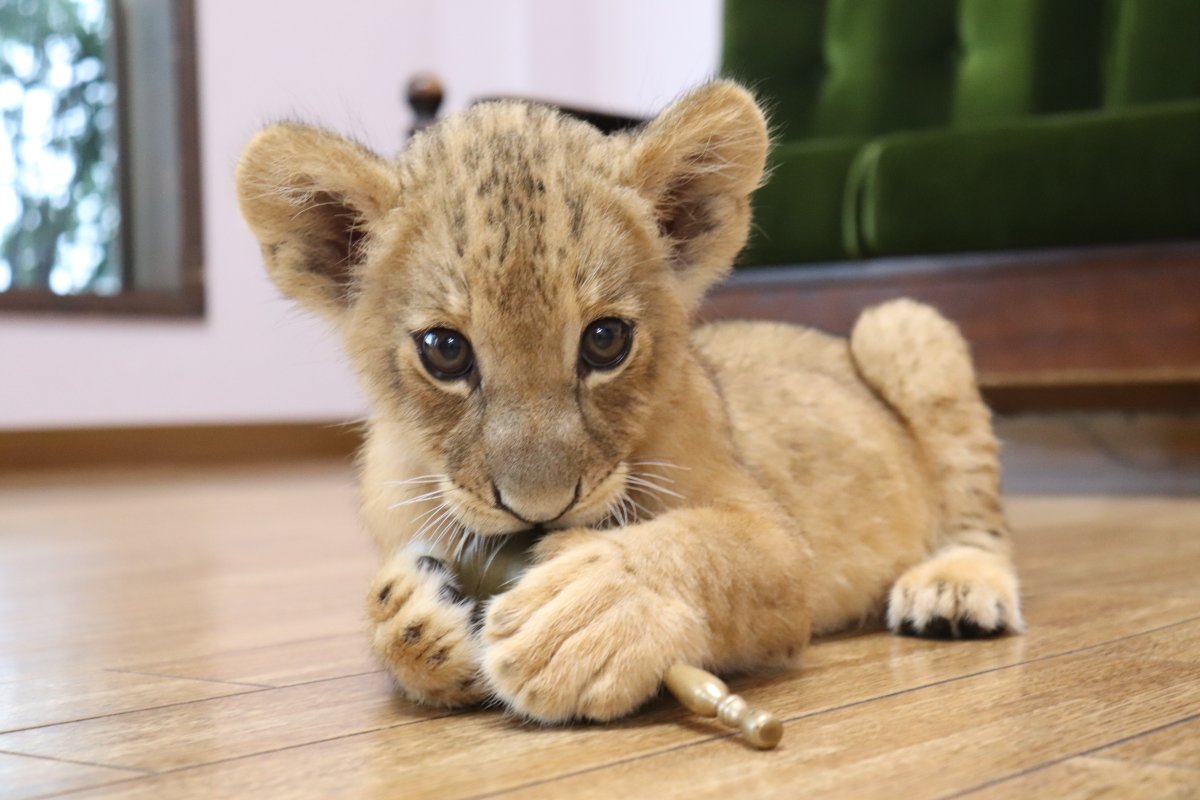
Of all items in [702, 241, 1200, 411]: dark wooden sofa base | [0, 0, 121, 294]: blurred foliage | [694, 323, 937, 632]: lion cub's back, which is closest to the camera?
[694, 323, 937, 632]: lion cub's back

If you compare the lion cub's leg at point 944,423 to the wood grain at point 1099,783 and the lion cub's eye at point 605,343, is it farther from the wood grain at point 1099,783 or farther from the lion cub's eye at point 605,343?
the wood grain at point 1099,783

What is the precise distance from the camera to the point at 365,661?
1.96 meters

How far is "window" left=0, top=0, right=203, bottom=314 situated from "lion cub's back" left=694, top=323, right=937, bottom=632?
480 cm

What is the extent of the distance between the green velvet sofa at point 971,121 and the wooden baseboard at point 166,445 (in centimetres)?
248

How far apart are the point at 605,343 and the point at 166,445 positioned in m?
5.80

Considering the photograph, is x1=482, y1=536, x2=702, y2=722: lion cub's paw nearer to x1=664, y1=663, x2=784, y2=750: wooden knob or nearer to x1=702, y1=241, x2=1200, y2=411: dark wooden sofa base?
x1=664, y1=663, x2=784, y2=750: wooden knob

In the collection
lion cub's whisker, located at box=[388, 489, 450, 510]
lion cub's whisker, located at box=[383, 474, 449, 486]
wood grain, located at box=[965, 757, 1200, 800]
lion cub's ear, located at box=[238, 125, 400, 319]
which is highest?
lion cub's ear, located at box=[238, 125, 400, 319]

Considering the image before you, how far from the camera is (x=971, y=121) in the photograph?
5754mm

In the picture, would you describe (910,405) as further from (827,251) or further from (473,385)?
(827,251)

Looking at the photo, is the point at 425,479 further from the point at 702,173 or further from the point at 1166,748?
the point at 1166,748

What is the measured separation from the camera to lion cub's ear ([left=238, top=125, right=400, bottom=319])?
179cm

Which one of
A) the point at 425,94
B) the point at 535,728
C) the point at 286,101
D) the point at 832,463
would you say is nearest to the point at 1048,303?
the point at 425,94

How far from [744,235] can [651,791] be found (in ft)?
3.10

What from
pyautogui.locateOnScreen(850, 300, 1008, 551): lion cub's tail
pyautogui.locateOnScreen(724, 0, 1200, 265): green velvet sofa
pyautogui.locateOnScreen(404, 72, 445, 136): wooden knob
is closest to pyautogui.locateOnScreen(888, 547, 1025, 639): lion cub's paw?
pyautogui.locateOnScreen(850, 300, 1008, 551): lion cub's tail
